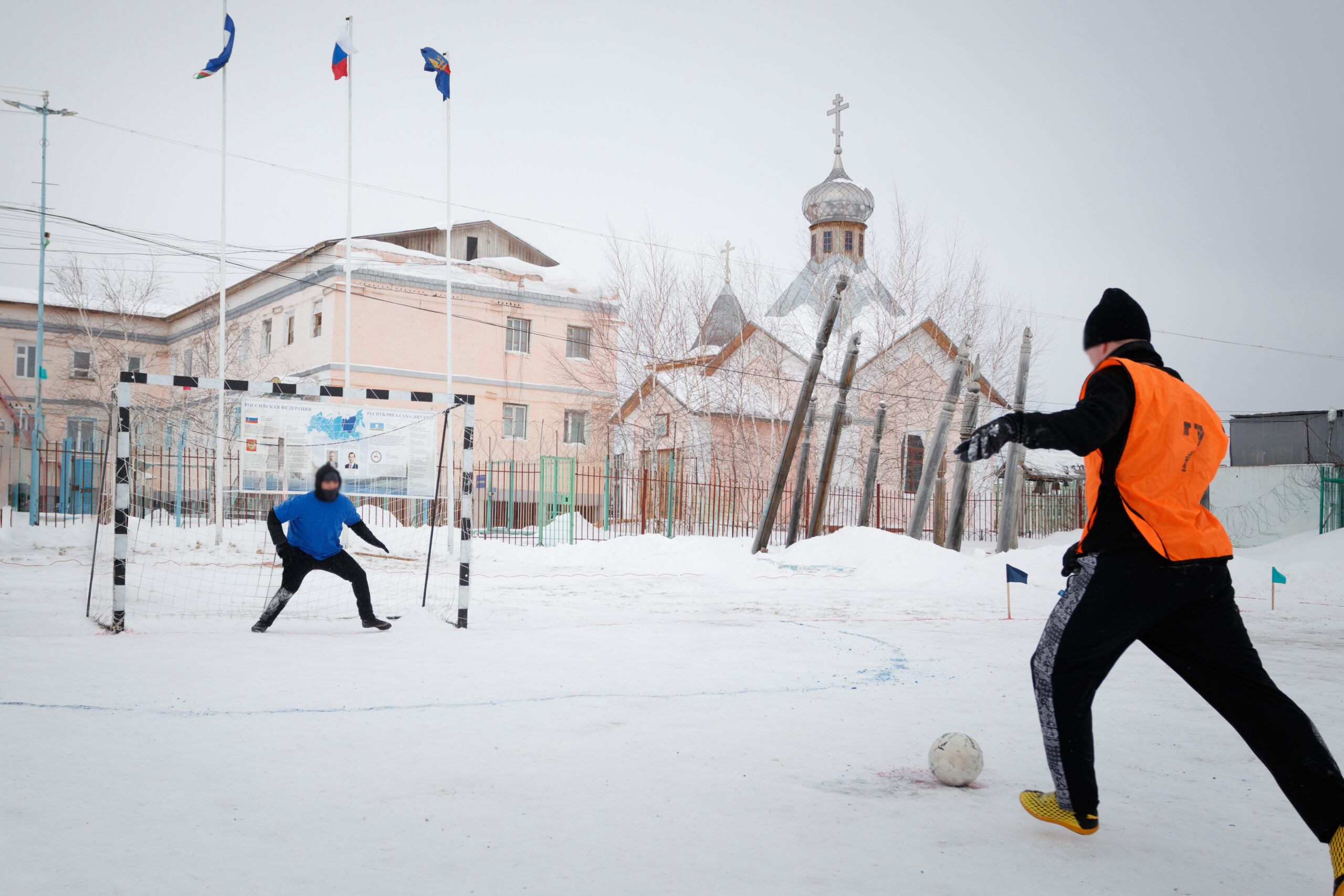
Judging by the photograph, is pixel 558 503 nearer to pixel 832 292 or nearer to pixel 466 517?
pixel 832 292

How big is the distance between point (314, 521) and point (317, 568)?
0.46m

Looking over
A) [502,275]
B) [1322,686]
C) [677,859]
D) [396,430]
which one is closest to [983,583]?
[1322,686]

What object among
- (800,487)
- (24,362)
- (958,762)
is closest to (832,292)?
(800,487)

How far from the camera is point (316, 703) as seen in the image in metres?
5.82

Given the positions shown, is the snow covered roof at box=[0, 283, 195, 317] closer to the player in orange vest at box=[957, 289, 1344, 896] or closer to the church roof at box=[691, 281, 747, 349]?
the church roof at box=[691, 281, 747, 349]

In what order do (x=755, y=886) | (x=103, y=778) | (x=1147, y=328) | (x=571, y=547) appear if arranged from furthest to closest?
(x=571, y=547) < (x=103, y=778) < (x=1147, y=328) < (x=755, y=886)

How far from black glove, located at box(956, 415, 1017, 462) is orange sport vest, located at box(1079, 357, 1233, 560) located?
0.32m

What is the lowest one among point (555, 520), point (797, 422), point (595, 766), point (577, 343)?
point (595, 766)

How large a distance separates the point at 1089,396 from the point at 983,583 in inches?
499

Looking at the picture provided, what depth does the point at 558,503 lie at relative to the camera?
2438 cm

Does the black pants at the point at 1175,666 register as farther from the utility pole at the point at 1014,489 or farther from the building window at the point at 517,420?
the building window at the point at 517,420

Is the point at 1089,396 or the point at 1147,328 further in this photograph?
the point at 1147,328

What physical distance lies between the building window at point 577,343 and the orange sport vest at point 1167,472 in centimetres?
3370

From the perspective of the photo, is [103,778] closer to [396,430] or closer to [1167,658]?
[1167,658]
